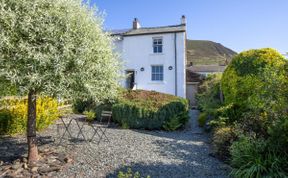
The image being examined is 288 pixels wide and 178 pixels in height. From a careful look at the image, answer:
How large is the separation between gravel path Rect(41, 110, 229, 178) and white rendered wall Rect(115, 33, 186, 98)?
11069 millimetres

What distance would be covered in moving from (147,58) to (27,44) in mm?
15962

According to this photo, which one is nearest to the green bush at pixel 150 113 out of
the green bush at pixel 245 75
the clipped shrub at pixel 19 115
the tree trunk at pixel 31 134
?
the green bush at pixel 245 75

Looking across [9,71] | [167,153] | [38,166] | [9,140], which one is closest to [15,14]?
[9,71]

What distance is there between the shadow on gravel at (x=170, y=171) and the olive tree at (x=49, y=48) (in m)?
2.12

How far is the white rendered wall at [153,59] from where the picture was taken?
773 inches

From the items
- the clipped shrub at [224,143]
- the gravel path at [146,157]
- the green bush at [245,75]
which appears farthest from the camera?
the green bush at [245,75]

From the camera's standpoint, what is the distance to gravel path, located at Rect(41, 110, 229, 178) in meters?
5.64

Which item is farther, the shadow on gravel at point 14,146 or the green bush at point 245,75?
the green bush at point 245,75

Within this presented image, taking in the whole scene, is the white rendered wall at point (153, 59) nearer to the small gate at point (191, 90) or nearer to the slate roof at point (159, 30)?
the slate roof at point (159, 30)

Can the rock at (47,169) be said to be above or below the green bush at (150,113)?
below

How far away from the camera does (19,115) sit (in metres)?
8.65

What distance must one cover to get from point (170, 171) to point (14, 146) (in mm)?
5044

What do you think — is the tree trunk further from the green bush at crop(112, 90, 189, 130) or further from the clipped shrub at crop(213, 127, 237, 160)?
the clipped shrub at crop(213, 127, 237, 160)

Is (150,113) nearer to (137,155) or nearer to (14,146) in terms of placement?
(137,155)
